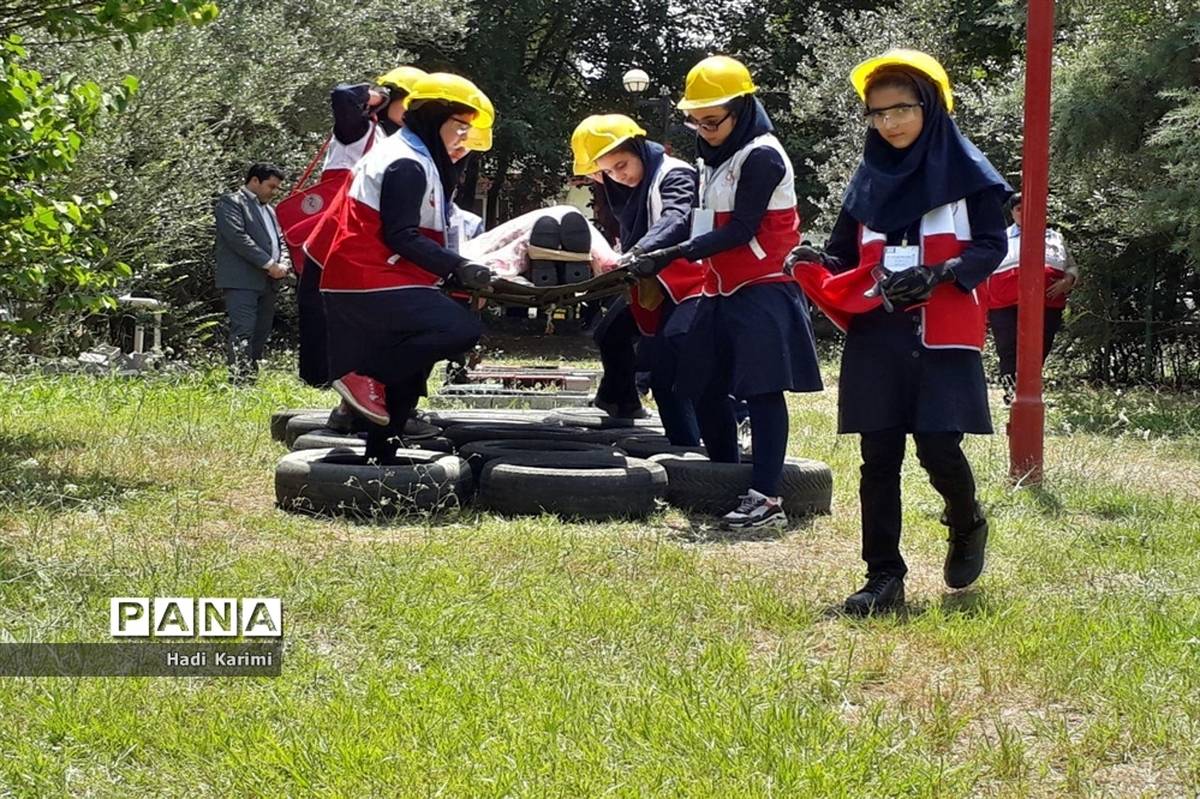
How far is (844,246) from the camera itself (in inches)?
191

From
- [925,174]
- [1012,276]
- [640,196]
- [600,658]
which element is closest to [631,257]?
[640,196]

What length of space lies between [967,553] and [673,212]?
2.56 metres

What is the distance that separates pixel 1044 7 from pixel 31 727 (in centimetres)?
597

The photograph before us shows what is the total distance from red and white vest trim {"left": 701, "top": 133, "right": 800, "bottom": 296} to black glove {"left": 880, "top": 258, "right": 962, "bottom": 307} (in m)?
1.66

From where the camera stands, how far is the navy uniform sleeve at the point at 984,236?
4.45 metres

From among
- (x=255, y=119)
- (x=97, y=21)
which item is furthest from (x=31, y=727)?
(x=255, y=119)

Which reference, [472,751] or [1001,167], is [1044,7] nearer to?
[472,751]

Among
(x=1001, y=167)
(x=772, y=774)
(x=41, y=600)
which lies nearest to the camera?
(x=772, y=774)

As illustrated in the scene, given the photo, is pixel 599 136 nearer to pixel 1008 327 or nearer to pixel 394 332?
pixel 394 332

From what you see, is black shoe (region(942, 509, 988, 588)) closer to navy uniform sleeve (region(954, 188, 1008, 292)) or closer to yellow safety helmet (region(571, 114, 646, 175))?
navy uniform sleeve (region(954, 188, 1008, 292))

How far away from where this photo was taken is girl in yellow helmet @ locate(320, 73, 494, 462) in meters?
5.86

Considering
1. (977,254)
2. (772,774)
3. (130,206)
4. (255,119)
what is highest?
(255,119)

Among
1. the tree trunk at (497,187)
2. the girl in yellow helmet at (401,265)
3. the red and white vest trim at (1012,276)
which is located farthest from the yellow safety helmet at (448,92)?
the tree trunk at (497,187)

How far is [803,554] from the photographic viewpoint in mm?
5551
